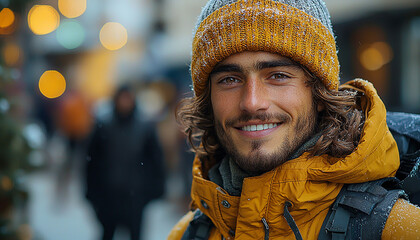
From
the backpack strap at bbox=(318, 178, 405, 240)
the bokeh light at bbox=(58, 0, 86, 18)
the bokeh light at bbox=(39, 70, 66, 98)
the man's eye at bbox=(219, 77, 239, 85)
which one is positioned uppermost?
the bokeh light at bbox=(58, 0, 86, 18)

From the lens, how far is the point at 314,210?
1.77 meters

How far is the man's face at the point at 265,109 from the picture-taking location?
189 centimetres

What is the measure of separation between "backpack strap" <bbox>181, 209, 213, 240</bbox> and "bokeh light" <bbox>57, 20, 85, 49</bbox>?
20731 mm

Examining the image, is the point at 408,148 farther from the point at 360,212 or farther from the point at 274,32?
the point at 274,32

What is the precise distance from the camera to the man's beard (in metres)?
1.87

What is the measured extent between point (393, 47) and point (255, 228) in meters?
9.81

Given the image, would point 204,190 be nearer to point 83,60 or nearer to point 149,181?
point 149,181

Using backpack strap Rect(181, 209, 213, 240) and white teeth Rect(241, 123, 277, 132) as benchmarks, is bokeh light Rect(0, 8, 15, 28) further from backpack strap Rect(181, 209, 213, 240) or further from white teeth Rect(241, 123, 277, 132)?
white teeth Rect(241, 123, 277, 132)

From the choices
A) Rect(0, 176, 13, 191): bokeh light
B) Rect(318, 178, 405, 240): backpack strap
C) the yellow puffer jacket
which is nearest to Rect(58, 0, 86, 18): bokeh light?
Rect(0, 176, 13, 191): bokeh light

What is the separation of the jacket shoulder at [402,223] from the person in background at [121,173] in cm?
361

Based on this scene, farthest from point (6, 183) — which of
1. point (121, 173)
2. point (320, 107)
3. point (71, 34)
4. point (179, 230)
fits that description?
point (71, 34)

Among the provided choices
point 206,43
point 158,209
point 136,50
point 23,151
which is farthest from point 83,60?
point 206,43

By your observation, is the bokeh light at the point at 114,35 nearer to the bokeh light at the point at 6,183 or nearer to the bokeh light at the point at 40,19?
the bokeh light at the point at 40,19

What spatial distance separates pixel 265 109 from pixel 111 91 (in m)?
6.99
